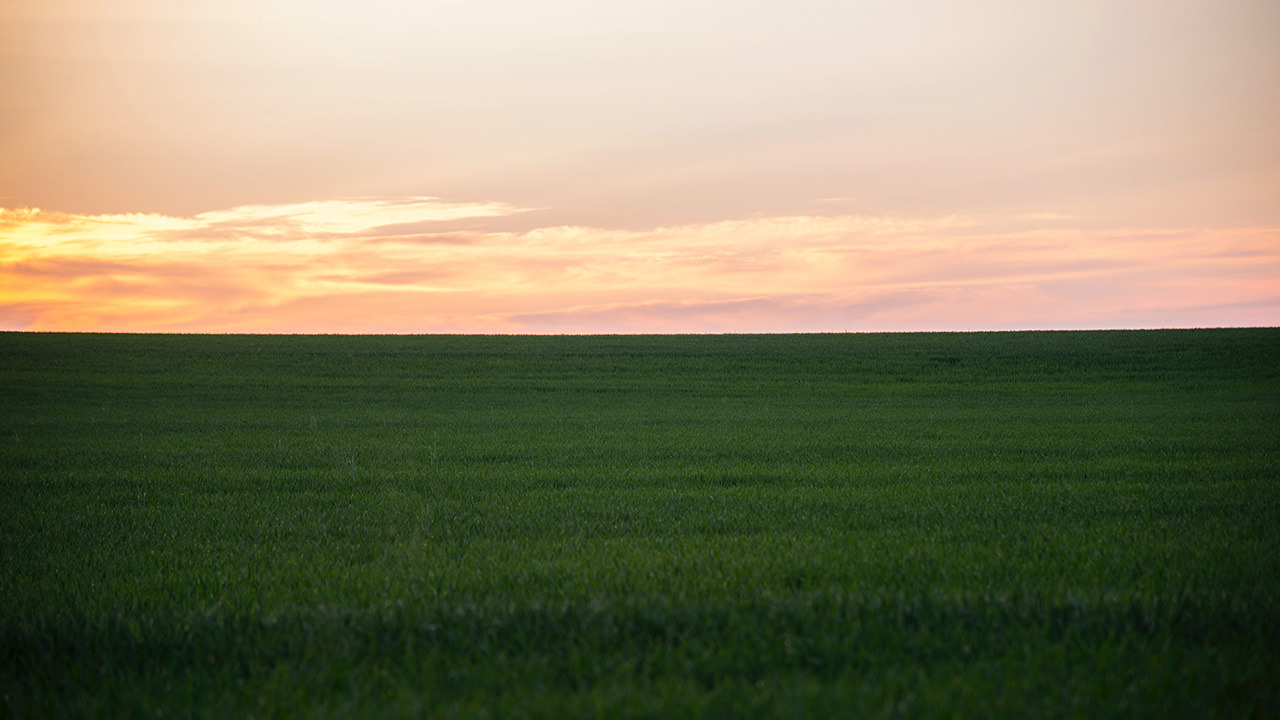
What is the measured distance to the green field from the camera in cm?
409

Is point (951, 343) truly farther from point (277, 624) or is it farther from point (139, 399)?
point (277, 624)

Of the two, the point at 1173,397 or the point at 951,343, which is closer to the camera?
the point at 1173,397

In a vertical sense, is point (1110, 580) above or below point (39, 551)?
above

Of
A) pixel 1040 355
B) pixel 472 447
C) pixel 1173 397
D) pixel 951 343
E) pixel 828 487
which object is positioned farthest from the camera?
pixel 951 343

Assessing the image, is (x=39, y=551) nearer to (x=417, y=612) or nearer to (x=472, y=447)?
(x=417, y=612)

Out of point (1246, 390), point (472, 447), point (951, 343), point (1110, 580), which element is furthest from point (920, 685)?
point (951, 343)

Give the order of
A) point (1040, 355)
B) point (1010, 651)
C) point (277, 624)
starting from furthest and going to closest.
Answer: point (1040, 355) < point (277, 624) < point (1010, 651)

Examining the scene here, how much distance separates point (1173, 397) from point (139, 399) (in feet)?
138

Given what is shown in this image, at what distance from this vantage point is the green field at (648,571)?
13.4ft

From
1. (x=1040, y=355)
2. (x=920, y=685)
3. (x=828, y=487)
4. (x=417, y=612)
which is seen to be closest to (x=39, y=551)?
(x=417, y=612)

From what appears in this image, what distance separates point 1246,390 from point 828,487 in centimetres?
3099

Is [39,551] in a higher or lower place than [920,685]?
lower

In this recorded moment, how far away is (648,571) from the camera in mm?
6031

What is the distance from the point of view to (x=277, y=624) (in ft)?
16.5
